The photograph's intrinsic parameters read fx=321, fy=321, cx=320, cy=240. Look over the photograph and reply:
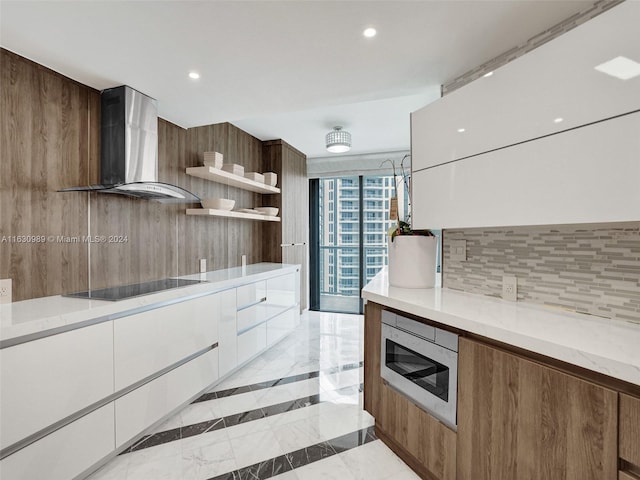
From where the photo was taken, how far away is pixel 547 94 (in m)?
1.28

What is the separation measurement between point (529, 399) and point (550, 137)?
0.99m

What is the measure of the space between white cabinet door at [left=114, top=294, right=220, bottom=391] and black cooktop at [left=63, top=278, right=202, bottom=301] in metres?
0.16

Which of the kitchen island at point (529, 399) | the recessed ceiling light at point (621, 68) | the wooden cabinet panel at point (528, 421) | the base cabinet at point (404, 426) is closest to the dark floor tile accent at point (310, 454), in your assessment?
the base cabinet at point (404, 426)

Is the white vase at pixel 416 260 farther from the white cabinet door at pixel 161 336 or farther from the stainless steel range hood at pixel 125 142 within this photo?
the stainless steel range hood at pixel 125 142

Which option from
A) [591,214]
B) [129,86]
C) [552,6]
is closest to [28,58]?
[129,86]

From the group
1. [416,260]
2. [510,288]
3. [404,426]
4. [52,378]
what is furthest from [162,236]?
[510,288]

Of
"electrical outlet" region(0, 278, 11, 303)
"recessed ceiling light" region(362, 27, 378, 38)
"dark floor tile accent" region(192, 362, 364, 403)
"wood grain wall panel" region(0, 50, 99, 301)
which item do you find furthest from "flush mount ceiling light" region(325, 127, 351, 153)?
"electrical outlet" region(0, 278, 11, 303)

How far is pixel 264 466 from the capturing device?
1.77 meters

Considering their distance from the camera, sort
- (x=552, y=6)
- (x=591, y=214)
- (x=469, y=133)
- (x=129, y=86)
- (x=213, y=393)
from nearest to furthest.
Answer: (x=591, y=214), (x=552, y=6), (x=469, y=133), (x=129, y=86), (x=213, y=393)

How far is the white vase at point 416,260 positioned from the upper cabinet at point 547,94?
52 cm

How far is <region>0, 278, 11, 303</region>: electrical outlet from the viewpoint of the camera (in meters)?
1.69

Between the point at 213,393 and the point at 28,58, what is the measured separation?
8.26 feet

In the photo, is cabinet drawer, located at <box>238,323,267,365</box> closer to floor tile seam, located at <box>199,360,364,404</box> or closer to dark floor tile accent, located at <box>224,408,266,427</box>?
floor tile seam, located at <box>199,360,364,404</box>

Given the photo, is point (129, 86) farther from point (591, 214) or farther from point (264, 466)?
point (591, 214)
